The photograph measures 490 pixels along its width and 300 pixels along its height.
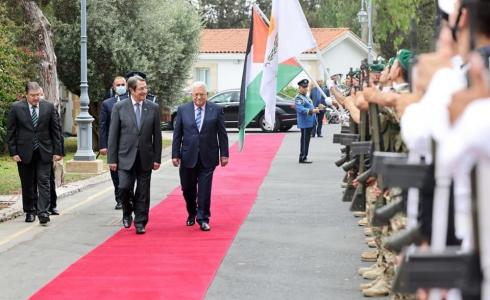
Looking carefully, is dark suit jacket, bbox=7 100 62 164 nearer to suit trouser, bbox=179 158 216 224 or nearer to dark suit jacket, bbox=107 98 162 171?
dark suit jacket, bbox=107 98 162 171

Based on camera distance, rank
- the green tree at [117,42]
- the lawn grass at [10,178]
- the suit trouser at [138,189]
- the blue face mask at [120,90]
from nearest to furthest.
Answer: the suit trouser at [138,189]
the blue face mask at [120,90]
the lawn grass at [10,178]
the green tree at [117,42]

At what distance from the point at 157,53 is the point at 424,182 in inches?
912

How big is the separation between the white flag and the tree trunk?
28.0ft

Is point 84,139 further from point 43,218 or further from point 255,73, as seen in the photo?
point 255,73

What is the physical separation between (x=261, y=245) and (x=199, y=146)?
71.0 inches

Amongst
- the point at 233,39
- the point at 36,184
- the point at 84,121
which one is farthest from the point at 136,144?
the point at 233,39

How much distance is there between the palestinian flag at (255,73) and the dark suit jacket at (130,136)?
3.49 feet

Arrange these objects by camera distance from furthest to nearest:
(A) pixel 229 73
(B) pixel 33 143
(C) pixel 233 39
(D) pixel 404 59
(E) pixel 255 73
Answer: (C) pixel 233 39
(A) pixel 229 73
(B) pixel 33 143
(E) pixel 255 73
(D) pixel 404 59

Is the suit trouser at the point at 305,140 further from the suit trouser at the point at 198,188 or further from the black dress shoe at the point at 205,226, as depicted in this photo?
the black dress shoe at the point at 205,226

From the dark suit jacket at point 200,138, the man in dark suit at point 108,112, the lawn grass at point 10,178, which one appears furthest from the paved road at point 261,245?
the lawn grass at point 10,178

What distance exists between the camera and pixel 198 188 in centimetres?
1185

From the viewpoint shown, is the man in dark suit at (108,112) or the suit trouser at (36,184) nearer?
the suit trouser at (36,184)

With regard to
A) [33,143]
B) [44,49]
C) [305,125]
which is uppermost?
[44,49]

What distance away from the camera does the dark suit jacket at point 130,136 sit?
11.7 m
